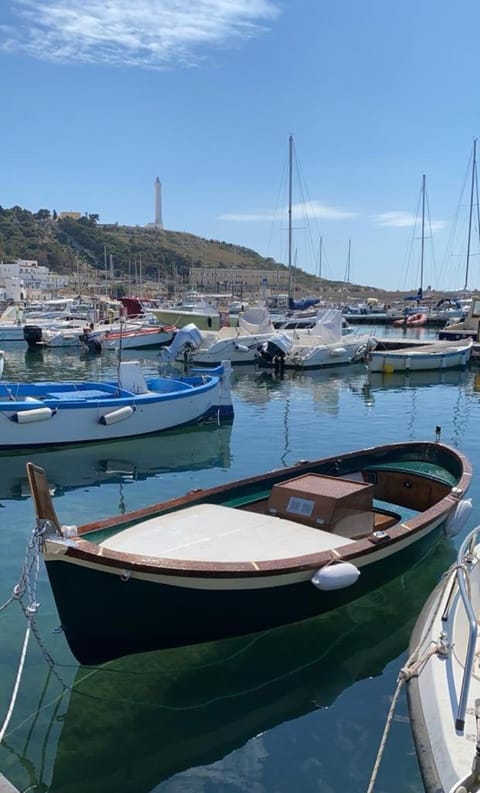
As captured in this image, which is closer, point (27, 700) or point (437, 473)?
point (27, 700)

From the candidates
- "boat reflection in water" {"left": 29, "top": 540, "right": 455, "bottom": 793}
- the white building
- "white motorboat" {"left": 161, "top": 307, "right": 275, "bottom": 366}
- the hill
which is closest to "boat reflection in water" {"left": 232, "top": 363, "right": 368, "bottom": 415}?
"white motorboat" {"left": 161, "top": 307, "right": 275, "bottom": 366}

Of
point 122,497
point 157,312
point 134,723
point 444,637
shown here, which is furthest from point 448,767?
point 157,312

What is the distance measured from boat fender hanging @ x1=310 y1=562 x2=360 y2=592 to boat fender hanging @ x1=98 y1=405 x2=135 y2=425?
10.8 meters

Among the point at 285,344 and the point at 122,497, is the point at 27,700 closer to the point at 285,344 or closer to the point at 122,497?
the point at 122,497

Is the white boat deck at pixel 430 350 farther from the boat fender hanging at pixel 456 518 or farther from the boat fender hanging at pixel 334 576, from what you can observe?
the boat fender hanging at pixel 334 576

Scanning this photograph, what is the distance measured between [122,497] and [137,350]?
30.9 metres

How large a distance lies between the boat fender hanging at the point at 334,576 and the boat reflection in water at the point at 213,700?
104cm

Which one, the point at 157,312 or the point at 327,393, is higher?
the point at 157,312

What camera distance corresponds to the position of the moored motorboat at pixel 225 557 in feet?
18.2

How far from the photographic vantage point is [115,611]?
5715mm

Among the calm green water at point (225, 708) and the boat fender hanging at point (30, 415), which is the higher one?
the boat fender hanging at point (30, 415)

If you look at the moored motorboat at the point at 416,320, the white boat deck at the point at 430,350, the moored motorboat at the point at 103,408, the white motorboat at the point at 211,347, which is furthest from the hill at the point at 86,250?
the moored motorboat at the point at 103,408

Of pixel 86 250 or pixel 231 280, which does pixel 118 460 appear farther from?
pixel 86 250

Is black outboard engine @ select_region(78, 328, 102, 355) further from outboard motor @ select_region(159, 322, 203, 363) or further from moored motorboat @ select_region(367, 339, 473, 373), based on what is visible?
moored motorboat @ select_region(367, 339, 473, 373)
